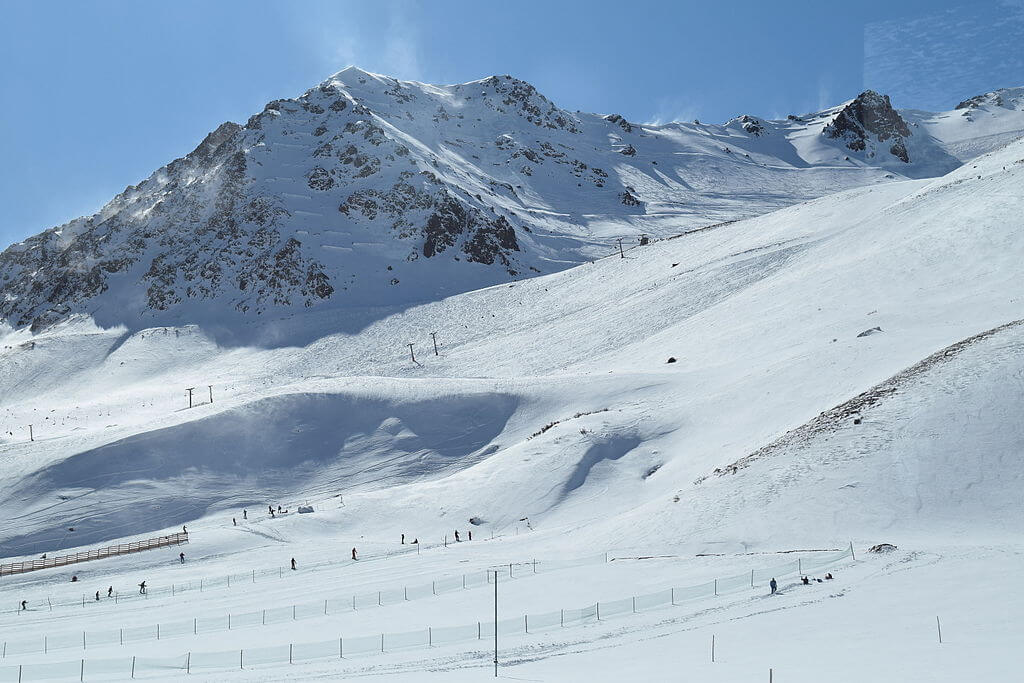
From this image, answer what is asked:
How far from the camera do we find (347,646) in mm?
24453

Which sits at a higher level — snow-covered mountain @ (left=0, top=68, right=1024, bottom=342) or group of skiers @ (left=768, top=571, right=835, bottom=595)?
snow-covered mountain @ (left=0, top=68, right=1024, bottom=342)

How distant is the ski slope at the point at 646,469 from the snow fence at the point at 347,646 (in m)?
0.65

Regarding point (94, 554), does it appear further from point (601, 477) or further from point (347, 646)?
point (601, 477)

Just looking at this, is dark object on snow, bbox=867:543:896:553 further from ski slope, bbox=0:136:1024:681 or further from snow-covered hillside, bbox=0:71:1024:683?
ski slope, bbox=0:136:1024:681

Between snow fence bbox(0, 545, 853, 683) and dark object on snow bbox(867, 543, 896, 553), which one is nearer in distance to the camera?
snow fence bbox(0, 545, 853, 683)

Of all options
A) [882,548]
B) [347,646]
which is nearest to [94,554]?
[347,646]

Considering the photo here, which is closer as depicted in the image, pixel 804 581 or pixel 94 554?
pixel 804 581

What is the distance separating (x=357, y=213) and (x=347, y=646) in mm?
121846

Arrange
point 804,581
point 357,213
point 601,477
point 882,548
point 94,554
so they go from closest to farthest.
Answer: point 804,581
point 882,548
point 601,477
point 94,554
point 357,213

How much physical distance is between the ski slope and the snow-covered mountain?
106 feet

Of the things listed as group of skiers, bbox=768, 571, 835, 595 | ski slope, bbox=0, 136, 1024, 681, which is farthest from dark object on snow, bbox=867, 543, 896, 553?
group of skiers, bbox=768, 571, 835, 595

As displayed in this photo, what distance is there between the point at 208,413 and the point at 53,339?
66120 millimetres

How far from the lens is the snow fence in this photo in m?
23.6

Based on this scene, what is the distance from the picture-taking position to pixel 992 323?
42969mm
